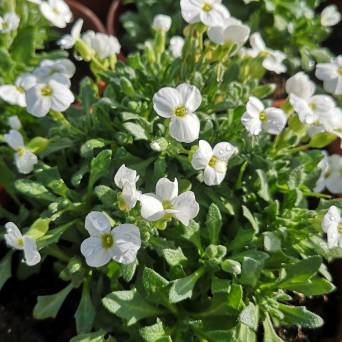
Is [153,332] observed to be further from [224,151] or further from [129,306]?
[224,151]

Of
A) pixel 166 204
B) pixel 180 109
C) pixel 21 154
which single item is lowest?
pixel 21 154

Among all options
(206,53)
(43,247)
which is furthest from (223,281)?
(206,53)

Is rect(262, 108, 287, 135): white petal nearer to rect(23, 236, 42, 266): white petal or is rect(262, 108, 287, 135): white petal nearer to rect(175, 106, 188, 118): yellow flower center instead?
rect(175, 106, 188, 118): yellow flower center

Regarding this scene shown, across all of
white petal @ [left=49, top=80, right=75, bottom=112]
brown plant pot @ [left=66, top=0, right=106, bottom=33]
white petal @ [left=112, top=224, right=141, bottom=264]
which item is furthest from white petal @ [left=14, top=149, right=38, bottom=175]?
brown plant pot @ [left=66, top=0, right=106, bottom=33]

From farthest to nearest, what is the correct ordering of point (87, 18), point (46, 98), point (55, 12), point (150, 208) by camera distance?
point (87, 18)
point (55, 12)
point (46, 98)
point (150, 208)

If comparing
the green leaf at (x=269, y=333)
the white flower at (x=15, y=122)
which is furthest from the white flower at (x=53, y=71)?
the green leaf at (x=269, y=333)

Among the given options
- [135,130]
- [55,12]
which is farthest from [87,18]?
[135,130]

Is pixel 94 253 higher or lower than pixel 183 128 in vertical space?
lower
